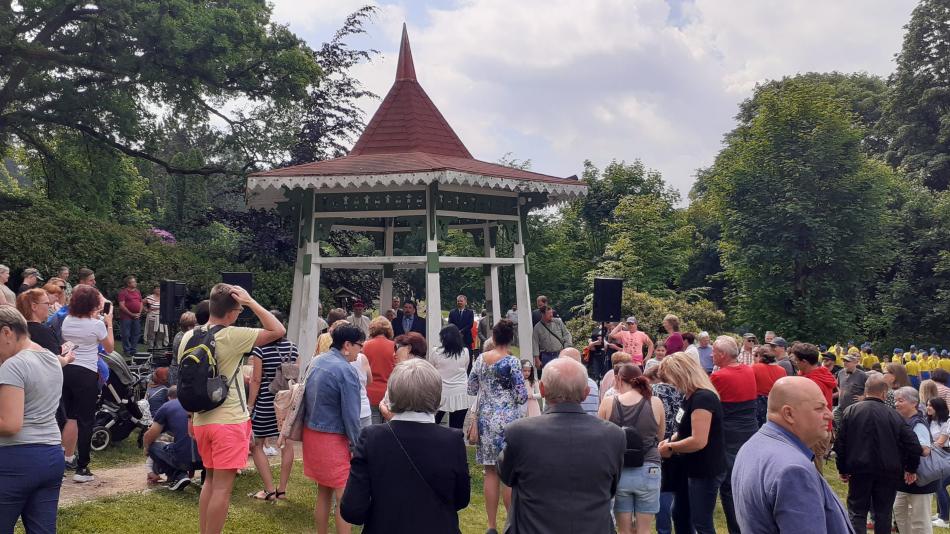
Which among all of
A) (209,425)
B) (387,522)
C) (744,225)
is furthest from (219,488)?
(744,225)

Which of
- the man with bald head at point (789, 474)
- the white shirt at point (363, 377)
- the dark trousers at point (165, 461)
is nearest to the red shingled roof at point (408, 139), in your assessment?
the white shirt at point (363, 377)

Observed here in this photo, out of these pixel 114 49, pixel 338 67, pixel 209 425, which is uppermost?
pixel 338 67

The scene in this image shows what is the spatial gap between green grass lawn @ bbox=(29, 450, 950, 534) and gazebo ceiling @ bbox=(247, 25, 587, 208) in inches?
199

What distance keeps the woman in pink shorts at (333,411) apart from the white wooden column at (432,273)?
6.06m

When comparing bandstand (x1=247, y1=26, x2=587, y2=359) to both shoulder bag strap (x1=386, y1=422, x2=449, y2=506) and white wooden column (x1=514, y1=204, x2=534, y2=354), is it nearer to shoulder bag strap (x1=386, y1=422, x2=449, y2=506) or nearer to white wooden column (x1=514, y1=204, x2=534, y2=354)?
white wooden column (x1=514, y1=204, x2=534, y2=354)

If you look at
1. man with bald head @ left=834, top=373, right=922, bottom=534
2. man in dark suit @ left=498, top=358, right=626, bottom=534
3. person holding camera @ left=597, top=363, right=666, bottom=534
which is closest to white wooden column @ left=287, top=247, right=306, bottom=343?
person holding camera @ left=597, top=363, right=666, bottom=534

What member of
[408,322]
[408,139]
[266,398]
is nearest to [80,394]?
[266,398]

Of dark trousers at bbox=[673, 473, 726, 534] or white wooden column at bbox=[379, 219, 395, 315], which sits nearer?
dark trousers at bbox=[673, 473, 726, 534]

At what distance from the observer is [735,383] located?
7.05 metres

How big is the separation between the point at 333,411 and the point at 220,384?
1.10 m

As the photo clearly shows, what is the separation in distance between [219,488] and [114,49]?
17177 millimetres

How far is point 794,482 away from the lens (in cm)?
301

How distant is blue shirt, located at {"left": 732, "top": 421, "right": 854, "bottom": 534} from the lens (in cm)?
299

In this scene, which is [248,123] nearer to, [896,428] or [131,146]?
[131,146]
